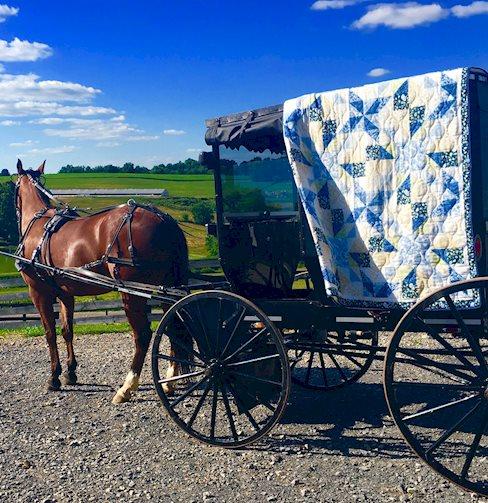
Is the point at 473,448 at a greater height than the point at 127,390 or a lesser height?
greater

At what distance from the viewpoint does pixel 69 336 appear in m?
7.54

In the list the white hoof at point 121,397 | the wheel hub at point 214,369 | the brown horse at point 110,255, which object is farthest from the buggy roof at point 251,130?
the white hoof at point 121,397

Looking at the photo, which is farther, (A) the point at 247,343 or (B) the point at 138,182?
(B) the point at 138,182

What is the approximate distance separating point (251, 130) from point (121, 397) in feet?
11.1

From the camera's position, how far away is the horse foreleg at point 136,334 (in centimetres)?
627

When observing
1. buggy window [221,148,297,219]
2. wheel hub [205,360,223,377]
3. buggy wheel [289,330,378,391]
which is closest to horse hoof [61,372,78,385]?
buggy wheel [289,330,378,391]

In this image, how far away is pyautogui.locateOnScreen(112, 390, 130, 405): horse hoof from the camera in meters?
6.44

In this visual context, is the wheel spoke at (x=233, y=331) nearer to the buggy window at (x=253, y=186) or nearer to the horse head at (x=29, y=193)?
the buggy window at (x=253, y=186)

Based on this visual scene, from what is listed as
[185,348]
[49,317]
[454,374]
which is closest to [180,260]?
[185,348]

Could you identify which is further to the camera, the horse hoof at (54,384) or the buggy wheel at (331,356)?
the horse hoof at (54,384)

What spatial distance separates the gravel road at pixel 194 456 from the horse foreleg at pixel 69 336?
38 centimetres

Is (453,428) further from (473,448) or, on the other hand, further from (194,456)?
(194,456)

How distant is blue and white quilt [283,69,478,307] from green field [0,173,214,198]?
41.2 metres

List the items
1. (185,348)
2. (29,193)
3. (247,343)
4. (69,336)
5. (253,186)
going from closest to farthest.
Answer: (247,343) < (185,348) < (253,186) < (69,336) < (29,193)
